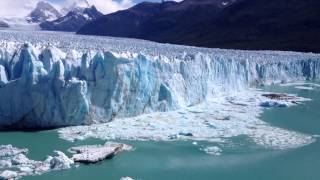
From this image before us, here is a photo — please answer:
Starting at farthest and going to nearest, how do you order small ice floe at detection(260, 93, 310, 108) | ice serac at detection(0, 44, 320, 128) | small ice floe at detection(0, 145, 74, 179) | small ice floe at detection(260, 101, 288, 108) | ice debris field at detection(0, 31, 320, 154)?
1. small ice floe at detection(260, 93, 310, 108)
2. small ice floe at detection(260, 101, 288, 108)
3. ice serac at detection(0, 44, 320, 128)
4. ice debris field at detection(0, 31, 320, 154)
5. small ice floe at detection(0, 145, 74, 179)

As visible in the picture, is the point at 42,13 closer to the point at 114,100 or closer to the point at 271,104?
the point at 271,104

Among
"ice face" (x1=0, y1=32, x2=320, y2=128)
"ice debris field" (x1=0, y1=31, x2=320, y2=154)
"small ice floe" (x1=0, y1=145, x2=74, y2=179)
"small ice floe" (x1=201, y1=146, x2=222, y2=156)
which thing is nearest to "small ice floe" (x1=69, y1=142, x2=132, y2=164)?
"small ice floe" (x1=0, y1=145, x2=74, y2=179)

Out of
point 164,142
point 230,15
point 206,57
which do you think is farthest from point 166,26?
point 164,142

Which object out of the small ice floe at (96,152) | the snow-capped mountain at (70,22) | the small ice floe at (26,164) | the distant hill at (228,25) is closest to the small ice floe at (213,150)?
the small ice floe at (96,152)

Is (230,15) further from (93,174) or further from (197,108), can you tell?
(93,174)

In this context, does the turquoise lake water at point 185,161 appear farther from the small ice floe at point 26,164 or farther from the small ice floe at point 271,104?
the small ice floe at point 271,104

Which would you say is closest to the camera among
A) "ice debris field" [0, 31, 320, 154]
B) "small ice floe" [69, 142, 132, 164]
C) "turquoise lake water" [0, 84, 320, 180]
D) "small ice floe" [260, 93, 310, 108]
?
"turquoise lake water" [0, 84, 320, 180]

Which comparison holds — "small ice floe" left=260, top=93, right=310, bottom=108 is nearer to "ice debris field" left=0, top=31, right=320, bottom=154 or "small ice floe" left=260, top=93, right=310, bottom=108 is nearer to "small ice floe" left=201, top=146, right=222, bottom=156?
"ice debris field" left=0, top=31, right=320, bottom=154
